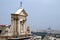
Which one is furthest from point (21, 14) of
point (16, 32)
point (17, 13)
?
point (16, 32)

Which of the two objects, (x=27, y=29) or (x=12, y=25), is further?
(x=27, y=29)

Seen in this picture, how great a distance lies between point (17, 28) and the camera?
62.3ft

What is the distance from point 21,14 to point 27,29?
2275 millimetres

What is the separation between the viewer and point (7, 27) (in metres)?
18.0

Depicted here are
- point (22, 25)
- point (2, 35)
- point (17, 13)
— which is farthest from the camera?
point (22, 25)

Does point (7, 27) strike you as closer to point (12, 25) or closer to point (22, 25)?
point (12, 25)

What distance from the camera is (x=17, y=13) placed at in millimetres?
19203

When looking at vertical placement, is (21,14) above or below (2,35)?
above

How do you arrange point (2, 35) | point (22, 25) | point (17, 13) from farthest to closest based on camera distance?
point (22, 25) < point (17, 13) < point (2, 35)

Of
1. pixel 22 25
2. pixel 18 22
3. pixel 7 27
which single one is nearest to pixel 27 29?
pixel 22 25

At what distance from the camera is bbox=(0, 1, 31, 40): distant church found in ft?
58.7

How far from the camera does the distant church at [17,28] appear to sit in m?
17.9

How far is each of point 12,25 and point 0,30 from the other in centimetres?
132

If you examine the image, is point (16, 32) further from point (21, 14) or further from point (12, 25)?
point (21, 14)
